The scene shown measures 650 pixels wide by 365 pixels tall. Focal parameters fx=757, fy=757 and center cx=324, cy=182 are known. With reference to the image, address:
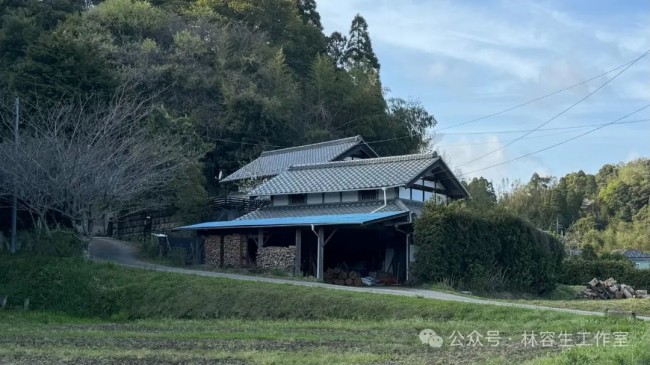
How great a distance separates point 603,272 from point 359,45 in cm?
3289

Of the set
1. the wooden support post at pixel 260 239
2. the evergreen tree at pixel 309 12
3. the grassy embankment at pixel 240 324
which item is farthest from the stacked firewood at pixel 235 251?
the evergreen tree at pixel 309 12

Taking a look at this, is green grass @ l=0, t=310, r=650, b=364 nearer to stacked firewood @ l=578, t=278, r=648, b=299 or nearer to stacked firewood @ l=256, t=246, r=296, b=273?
stacked firewood @ l=256, t=246, r=296, b=273

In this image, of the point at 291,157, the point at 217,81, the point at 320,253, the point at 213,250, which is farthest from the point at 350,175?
the point at 217,81

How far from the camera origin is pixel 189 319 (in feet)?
67.2

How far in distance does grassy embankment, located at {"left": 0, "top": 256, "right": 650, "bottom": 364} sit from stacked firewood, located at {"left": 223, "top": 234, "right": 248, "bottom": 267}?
668 centimetres

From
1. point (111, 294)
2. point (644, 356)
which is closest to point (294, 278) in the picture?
point (111, 294)

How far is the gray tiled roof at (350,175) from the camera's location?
32.1 meters

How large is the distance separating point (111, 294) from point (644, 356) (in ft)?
56.8

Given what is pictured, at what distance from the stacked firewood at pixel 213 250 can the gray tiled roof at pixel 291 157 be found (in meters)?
8.50

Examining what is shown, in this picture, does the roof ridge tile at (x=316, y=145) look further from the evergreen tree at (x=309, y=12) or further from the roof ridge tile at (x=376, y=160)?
the evergreen tree at (x=309, y=12)

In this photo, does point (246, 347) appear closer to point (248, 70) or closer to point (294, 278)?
point (294, 278)

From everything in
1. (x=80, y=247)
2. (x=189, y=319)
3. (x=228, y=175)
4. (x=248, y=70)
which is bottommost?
(x=189, y=319)

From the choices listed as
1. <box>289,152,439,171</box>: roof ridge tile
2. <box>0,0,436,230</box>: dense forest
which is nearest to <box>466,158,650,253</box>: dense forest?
<box>0,0,436,230</box>: dense forest

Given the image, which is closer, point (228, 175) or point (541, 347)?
point (541, 347)
